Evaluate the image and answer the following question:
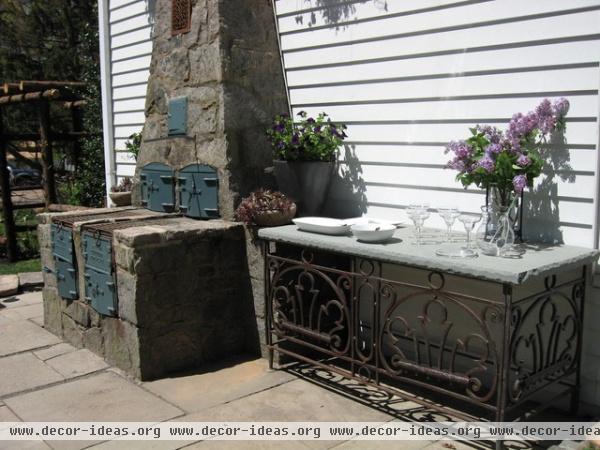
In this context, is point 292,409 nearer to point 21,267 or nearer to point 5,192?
point 21,267

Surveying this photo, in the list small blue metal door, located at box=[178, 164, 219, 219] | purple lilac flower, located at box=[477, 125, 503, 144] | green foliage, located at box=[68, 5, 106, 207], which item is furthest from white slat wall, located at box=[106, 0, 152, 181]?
purple lilac flower, located at box=[477, 125, 503, 144]

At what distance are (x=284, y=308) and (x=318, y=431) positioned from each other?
3.38ft

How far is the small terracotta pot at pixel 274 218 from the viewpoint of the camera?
3.85 meters

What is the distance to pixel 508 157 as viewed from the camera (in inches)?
118

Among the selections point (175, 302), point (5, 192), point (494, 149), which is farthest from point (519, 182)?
point (5, 192)

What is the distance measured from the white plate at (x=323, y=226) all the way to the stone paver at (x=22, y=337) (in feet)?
7.72

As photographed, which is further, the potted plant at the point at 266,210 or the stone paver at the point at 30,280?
the stone paver at the point at 30,280

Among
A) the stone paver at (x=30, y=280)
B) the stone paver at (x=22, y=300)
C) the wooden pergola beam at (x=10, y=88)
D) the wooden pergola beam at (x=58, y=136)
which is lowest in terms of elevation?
the stone paver at (x=22, y=300)

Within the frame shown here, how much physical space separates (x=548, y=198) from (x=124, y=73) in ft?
17.4

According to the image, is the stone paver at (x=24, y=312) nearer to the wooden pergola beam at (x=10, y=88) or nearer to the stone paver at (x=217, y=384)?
the stone paver at (x=217, y=384)

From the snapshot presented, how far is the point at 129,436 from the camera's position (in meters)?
3.08

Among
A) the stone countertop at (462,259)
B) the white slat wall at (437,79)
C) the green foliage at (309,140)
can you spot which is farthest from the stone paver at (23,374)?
the white slat wall at (437,79)

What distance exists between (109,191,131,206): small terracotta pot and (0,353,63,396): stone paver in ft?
6.64

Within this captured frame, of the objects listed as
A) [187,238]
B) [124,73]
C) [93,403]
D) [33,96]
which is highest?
[124,73]
